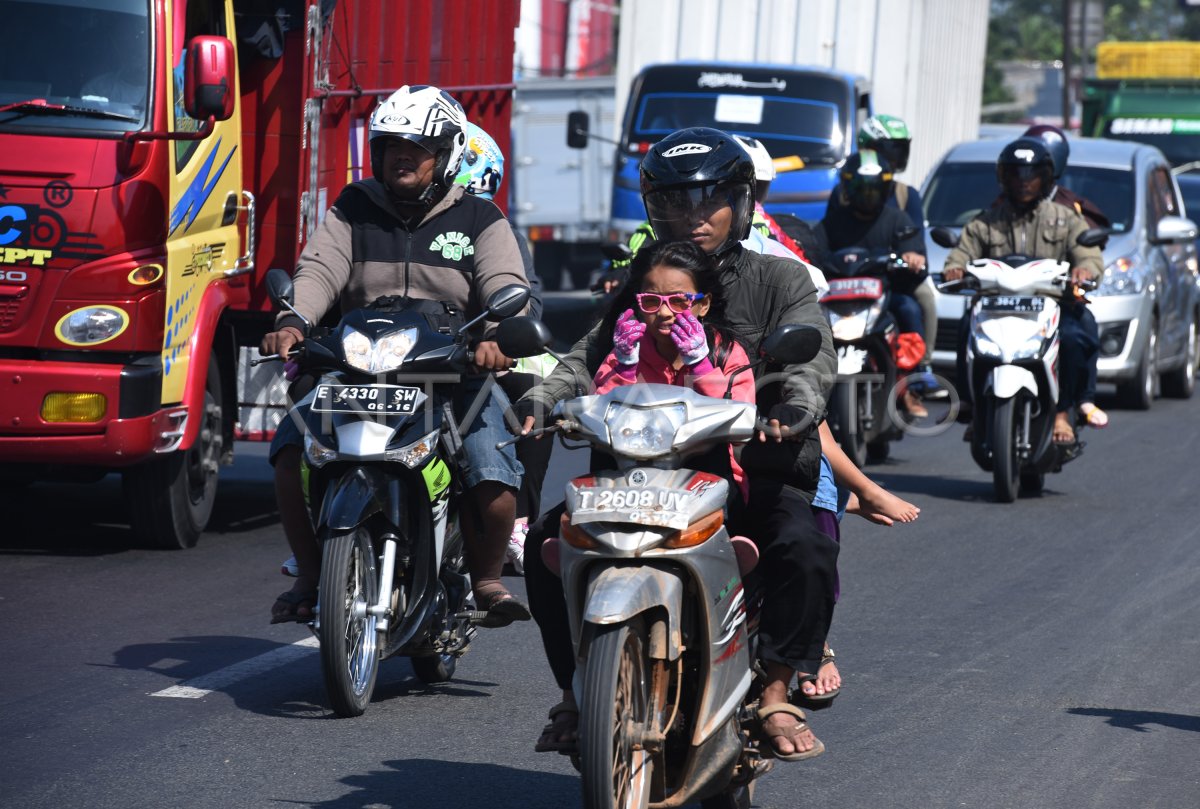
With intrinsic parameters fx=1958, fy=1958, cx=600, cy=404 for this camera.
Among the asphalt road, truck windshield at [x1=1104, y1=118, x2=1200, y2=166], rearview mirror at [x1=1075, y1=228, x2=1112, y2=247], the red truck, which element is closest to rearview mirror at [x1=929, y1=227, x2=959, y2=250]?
rearview mirror at [x1=1075, y1=228, x2=1112, y2=247]

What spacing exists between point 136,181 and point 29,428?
1.12 meters

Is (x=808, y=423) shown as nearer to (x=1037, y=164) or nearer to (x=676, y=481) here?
(x=676, y=481)

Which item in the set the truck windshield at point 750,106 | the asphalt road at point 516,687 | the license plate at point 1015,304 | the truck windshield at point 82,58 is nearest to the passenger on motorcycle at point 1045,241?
the license plate at point 1015,304

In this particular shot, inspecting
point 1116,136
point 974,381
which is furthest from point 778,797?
point 1116,136

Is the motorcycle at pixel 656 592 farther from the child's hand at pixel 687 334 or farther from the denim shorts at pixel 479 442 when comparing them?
the denim shorts at pixel 479 442

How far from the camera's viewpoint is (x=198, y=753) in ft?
18.1

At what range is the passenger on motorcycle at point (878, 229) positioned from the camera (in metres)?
11.6

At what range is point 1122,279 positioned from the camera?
49.4 feet

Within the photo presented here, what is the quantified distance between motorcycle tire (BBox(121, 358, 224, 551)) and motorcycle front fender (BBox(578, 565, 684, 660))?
15.4 ft

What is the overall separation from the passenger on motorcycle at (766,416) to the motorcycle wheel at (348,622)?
1.13 m

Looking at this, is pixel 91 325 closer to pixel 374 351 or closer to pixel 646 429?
pixel 374 351

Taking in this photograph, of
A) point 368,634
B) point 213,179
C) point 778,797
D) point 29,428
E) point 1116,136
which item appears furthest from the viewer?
point 1116,136

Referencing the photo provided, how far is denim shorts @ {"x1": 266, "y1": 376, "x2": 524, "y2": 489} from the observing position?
6121 mm

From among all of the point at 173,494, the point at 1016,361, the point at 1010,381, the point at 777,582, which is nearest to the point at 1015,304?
the point at 1016,361
